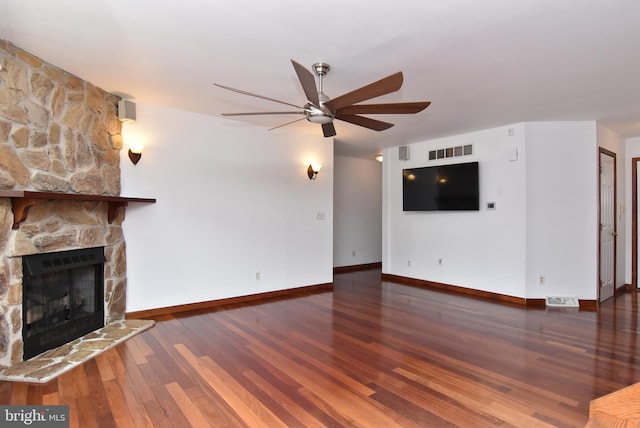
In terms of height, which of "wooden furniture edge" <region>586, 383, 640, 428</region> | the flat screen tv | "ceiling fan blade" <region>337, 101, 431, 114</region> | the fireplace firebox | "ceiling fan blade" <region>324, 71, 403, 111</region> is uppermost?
"ceiling fan blade" <region>324, 71, 403, 111</region>

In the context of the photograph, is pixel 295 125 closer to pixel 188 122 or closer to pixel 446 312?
pixel 188 122

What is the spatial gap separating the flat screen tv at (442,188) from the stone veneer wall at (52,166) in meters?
4.50

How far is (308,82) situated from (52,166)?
97.8 inches

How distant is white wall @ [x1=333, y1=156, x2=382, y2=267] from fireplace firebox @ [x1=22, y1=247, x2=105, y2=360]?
4564mm

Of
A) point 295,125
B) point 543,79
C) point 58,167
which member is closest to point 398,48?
point 543,79

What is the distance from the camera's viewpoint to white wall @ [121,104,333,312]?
4.05m

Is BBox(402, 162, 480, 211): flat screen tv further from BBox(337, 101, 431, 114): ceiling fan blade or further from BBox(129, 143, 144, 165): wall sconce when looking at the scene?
BBox(129, 143, 144, 165): wall sconce

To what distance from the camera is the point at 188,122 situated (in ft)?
14.3

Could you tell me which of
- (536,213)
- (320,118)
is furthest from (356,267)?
(320,118)

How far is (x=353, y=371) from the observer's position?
268 cm

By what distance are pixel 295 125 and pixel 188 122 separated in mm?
1470

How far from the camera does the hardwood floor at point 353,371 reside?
2.11 metres

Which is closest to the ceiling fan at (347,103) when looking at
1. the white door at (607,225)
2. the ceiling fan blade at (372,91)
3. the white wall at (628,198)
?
the ceiling fan blade at (372,91)

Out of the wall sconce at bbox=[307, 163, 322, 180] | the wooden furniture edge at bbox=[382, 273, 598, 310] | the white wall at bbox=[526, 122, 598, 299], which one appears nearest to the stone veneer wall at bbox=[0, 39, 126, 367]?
the wall sconce at bbox=[307, 163, 322, 180]
